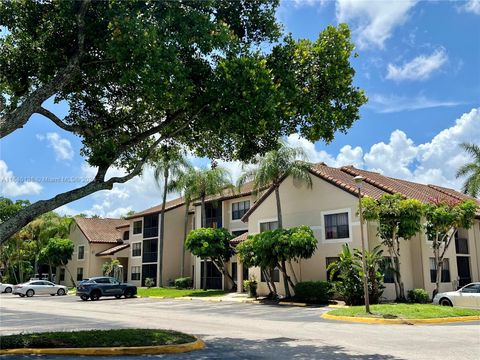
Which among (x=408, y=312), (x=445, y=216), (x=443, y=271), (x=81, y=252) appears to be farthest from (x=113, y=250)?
(x=408, y=312)

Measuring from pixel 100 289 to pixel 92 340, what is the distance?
25932 mm

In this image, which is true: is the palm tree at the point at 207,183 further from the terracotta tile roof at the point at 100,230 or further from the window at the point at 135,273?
the terracotta tile roof at the point at 100,230

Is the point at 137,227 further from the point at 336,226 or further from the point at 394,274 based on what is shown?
A: the point at 394,274

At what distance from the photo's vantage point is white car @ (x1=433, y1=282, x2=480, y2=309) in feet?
72.3

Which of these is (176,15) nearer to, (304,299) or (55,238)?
(304,299)

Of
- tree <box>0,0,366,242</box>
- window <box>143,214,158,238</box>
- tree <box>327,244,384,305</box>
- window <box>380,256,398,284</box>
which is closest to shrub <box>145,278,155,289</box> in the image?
window <box>143,214,158,238</box>

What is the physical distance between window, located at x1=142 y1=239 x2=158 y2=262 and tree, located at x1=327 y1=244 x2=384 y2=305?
2855 centimetres

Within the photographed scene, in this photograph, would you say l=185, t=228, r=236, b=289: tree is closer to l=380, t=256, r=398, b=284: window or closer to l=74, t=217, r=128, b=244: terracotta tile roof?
l=380, t=256, r=398, b=284: window

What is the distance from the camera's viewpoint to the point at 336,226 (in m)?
31.1

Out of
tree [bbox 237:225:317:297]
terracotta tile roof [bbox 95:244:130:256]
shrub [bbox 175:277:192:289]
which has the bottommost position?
shrub [bbox 175:277:192:289]

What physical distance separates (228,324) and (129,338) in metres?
7.14

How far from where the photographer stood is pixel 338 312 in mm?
21094

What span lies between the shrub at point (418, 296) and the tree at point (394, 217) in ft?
3.77

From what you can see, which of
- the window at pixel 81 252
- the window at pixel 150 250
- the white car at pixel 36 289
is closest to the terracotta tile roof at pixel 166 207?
the window at pixel 150 250
